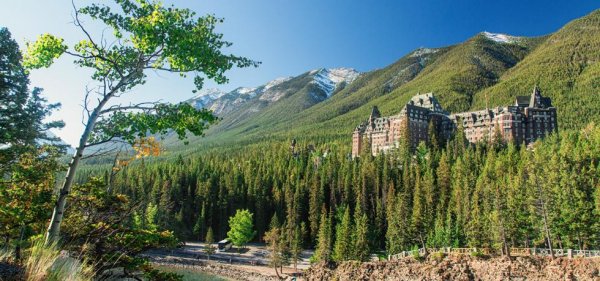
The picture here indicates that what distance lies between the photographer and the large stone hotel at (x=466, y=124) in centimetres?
11550

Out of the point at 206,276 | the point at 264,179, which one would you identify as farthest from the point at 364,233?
Answer: the point at 264,179

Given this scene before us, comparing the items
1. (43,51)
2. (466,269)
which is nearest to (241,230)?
(466,269)

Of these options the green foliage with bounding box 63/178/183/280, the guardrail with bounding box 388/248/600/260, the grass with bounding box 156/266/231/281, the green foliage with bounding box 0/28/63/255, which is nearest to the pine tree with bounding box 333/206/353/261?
the guardrail with bounding box 388/248/600/260

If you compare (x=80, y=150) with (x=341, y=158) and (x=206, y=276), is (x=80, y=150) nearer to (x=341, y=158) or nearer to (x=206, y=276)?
(x=206, y=276)

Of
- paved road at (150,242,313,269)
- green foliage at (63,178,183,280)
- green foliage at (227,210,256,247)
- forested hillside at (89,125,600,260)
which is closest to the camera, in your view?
green foliage at (63,178,183,280)

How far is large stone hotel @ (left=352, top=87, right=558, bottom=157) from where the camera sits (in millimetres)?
115500

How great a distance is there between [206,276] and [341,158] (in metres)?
63.2

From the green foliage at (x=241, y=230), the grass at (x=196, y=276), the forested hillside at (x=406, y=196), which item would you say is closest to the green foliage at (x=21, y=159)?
the forested hillside at (x=406, y=196)

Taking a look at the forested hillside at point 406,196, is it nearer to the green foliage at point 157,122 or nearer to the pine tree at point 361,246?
the pine tree at point 361,246

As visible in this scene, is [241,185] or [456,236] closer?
[456,236]

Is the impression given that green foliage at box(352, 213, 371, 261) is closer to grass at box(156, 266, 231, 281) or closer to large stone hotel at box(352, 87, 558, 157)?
grass at box(156, 266, 231, 281)

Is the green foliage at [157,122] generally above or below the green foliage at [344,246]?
above

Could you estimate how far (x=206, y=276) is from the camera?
6875cm

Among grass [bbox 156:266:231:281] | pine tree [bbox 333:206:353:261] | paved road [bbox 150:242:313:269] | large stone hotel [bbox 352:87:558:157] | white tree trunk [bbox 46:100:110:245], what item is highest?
large stone hotel [bbox 352:87:558:157]
